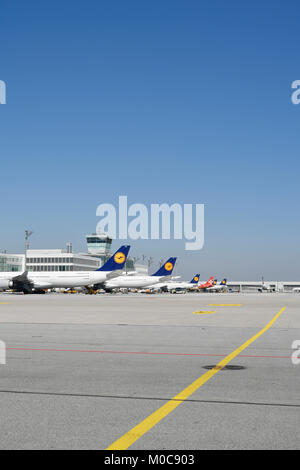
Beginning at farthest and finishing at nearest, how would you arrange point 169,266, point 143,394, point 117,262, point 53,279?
point 169,266 → point 117,262 → point 53,279 → point 143,394

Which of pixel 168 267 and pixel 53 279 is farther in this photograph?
pixel 168 267

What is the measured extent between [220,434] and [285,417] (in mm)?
1322

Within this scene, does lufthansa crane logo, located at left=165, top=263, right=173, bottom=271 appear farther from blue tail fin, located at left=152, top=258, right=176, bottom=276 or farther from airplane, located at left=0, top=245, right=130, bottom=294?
airplane, located at left=0, top=245, right=130, bottom=294

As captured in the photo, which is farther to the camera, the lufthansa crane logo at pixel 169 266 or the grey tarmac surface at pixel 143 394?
the lufthansa crane logo at pixel 169 266

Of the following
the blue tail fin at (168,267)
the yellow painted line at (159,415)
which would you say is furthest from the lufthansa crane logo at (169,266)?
the yellow painted line at (159,415)

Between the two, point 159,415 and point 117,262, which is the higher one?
point 117,262

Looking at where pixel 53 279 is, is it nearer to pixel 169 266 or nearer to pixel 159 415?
pixel 169 266

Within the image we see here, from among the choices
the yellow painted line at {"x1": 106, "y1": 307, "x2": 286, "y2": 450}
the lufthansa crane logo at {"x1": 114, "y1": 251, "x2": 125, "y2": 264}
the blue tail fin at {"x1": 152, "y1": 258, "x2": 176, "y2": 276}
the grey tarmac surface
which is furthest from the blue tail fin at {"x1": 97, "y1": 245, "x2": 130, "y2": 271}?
the yellow painted line at {"x1": 106, "y1": 307, "x2": 286, "y2": 450}

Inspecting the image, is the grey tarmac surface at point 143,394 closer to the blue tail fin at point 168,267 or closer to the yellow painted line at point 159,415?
the yellow painted line at point 159,415

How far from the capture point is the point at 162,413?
7.48 meters

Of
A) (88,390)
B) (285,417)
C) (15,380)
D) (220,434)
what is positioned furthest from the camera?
(15,380)

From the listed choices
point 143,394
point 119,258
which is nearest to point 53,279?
point 119,258

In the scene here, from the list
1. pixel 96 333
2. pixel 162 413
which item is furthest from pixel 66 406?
pixel 96 333
